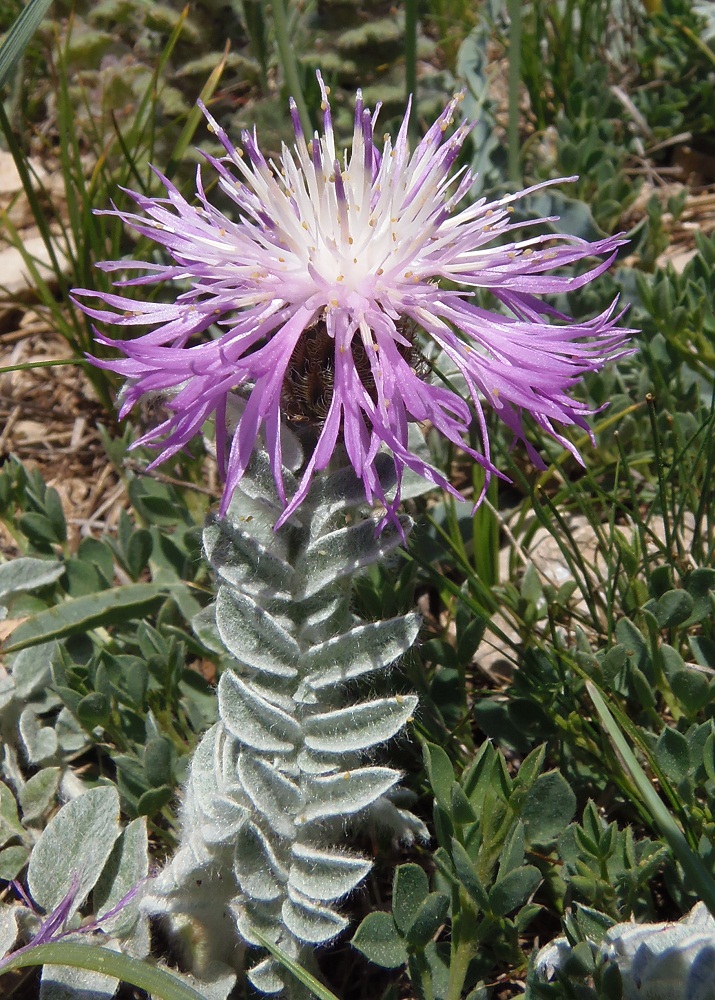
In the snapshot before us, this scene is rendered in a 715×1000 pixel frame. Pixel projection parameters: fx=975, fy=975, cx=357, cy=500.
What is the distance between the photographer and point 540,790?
1.50 m

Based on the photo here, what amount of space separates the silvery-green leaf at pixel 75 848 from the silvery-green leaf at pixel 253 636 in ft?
1.22

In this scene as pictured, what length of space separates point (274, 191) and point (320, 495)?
0.45m

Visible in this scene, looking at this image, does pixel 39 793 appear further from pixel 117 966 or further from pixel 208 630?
pixel 117 966

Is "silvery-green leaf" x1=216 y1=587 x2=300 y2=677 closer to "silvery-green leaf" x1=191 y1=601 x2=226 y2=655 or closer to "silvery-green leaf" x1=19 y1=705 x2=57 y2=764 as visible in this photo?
"silvery-green leaf" x1=191 y1=601 x2=226 y2=655

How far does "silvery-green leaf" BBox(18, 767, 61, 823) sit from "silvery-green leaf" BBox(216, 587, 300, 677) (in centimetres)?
53

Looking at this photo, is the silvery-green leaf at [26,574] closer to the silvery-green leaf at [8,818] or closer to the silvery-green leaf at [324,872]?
the silvery-green leaf at [8,818]

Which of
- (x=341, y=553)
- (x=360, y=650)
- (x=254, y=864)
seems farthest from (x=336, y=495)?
(x=254, y=864)

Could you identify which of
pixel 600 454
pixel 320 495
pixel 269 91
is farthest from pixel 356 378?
pixel 269 91

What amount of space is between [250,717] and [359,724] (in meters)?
0.16

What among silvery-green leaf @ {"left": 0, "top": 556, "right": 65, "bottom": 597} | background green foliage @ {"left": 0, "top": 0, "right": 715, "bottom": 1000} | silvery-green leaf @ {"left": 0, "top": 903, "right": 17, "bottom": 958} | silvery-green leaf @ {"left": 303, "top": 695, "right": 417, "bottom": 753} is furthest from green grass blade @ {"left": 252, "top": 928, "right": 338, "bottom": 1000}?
silvery-green leaf @ {"left": 0, "top": 556, "right": 65, "bottom": 597}

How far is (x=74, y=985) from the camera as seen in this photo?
1443 millimetres

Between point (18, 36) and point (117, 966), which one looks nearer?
point (117, 966)

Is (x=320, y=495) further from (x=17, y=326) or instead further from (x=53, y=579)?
(x=17, y=326)

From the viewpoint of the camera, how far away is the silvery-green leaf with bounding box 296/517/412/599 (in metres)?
1.39
